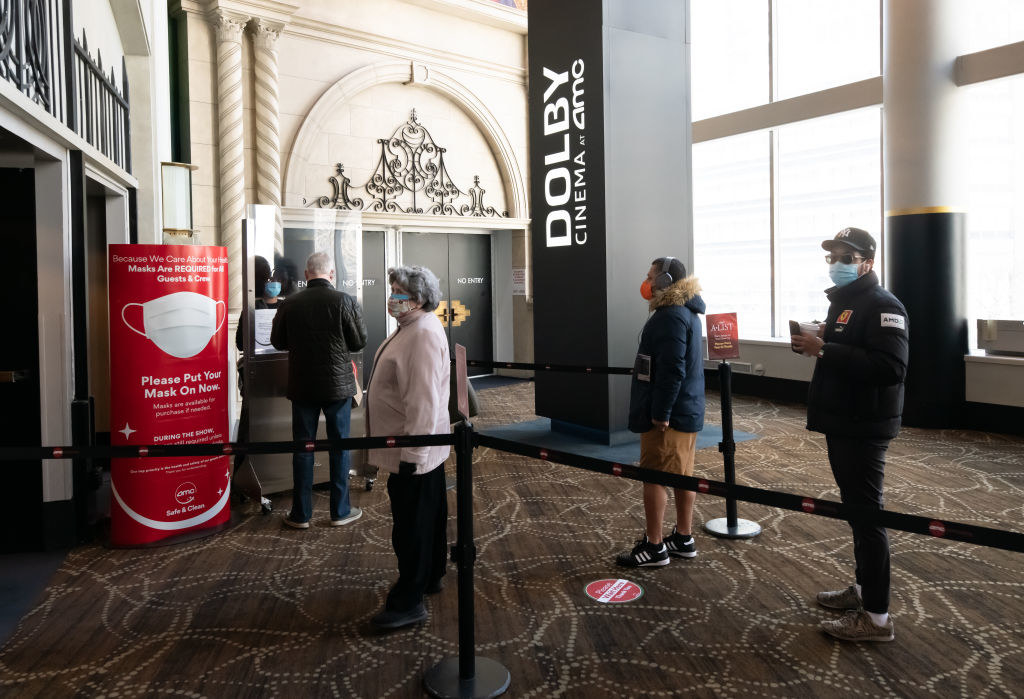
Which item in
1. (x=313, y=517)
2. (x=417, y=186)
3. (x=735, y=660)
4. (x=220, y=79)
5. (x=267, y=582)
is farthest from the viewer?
(x=417, y=186)

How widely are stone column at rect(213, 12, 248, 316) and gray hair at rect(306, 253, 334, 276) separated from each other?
146 inches

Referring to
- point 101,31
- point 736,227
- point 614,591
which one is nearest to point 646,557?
point 614,591

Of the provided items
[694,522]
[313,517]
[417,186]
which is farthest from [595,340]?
[417,186]

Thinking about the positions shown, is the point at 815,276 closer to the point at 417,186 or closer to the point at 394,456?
the point at 417,186

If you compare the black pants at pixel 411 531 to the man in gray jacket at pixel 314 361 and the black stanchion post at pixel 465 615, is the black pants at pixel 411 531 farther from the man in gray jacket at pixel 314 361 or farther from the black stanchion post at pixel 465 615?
the man in gray jacket at pixel 314 361

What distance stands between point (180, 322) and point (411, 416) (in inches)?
73.1

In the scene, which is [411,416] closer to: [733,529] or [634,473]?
[634,473]

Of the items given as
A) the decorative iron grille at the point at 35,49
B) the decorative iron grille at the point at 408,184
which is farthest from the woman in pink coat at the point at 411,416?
the decorative iron grille at the point at 408,184

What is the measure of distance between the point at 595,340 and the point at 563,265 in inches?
30.4

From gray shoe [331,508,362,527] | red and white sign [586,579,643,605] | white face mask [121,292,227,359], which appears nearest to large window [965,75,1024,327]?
red and white sign [586,579,643,605]

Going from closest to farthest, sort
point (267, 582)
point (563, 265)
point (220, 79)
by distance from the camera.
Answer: point (267, 582) < point (563, 265) < point (220, 79)

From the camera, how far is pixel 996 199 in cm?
705

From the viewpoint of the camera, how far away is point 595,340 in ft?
20.6

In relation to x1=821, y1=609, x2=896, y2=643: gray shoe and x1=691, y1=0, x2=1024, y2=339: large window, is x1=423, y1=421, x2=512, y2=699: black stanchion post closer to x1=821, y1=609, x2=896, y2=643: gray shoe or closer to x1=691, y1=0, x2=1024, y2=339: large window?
x1=821, y1=609, x2=896, y2=643: gray shoe
